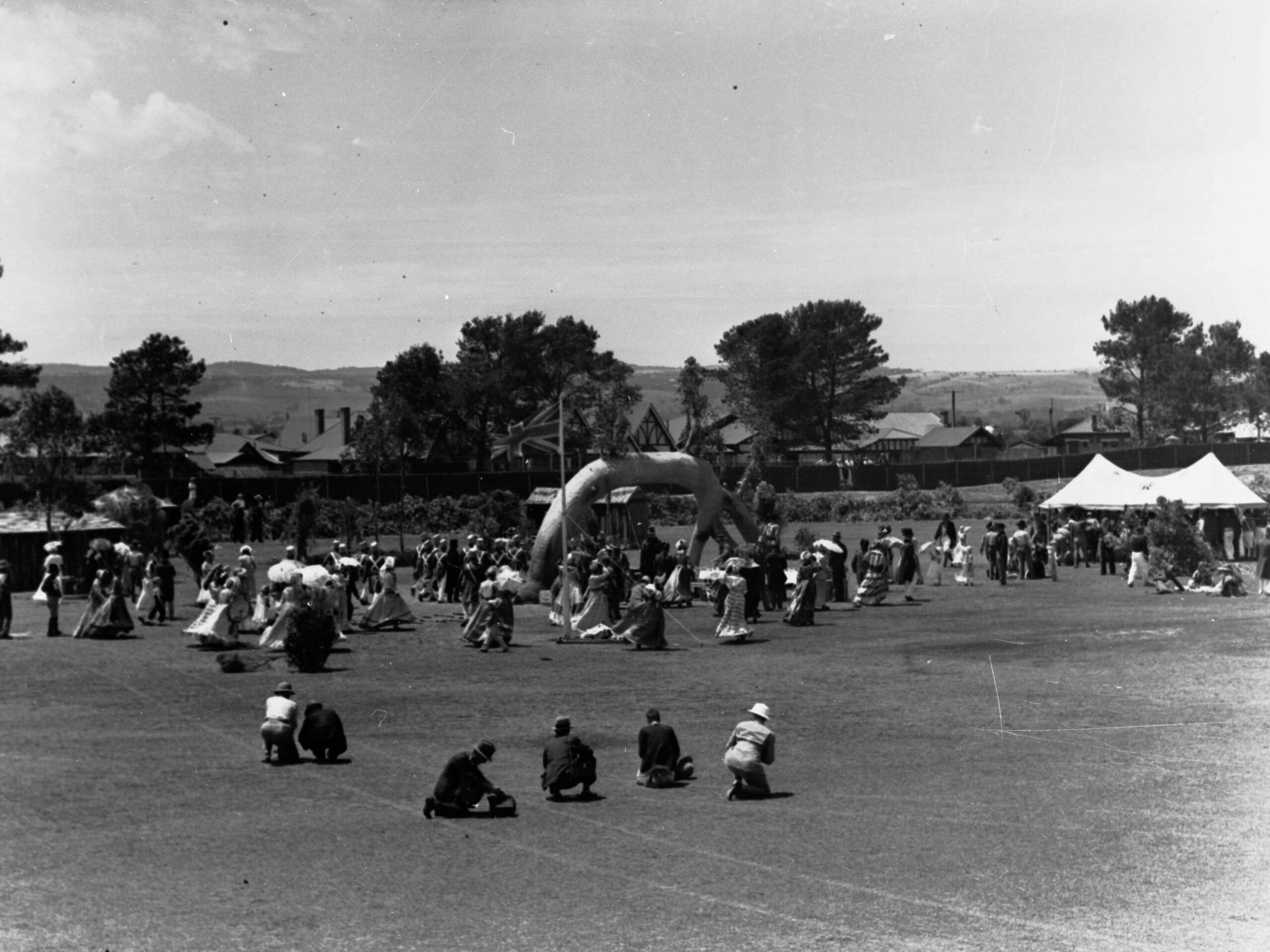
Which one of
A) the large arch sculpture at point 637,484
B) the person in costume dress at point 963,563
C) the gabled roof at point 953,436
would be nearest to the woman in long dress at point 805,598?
the large arch sculpture at point 637,484

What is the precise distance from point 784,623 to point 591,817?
15267mm

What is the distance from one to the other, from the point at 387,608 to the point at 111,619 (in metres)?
5.03

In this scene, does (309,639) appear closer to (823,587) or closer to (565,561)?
(565,561)

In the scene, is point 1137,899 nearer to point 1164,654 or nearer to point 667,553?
point 1164,654

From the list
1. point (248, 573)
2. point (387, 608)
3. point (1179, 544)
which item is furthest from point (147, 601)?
point (1179, 544)

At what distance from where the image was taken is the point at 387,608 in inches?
1149

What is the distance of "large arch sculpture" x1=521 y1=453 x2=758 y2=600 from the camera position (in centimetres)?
3425

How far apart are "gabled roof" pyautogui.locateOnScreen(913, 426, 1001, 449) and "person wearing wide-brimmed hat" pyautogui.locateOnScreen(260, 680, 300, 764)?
364 ft

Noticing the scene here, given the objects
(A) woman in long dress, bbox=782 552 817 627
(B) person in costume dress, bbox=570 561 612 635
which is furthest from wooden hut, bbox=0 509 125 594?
(A) woman in long dress, bbox=782 552 817 627

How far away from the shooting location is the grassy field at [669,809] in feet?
36.5

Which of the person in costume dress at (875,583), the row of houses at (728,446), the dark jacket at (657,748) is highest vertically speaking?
the row of houses at (728,446)

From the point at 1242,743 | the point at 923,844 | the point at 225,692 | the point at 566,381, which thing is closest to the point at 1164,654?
the point at 1242,743

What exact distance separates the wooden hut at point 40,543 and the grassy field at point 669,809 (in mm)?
12253

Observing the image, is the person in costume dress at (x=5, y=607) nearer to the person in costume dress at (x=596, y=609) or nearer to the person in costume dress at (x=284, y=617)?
the person in costume dress at (x=284, y=617)
